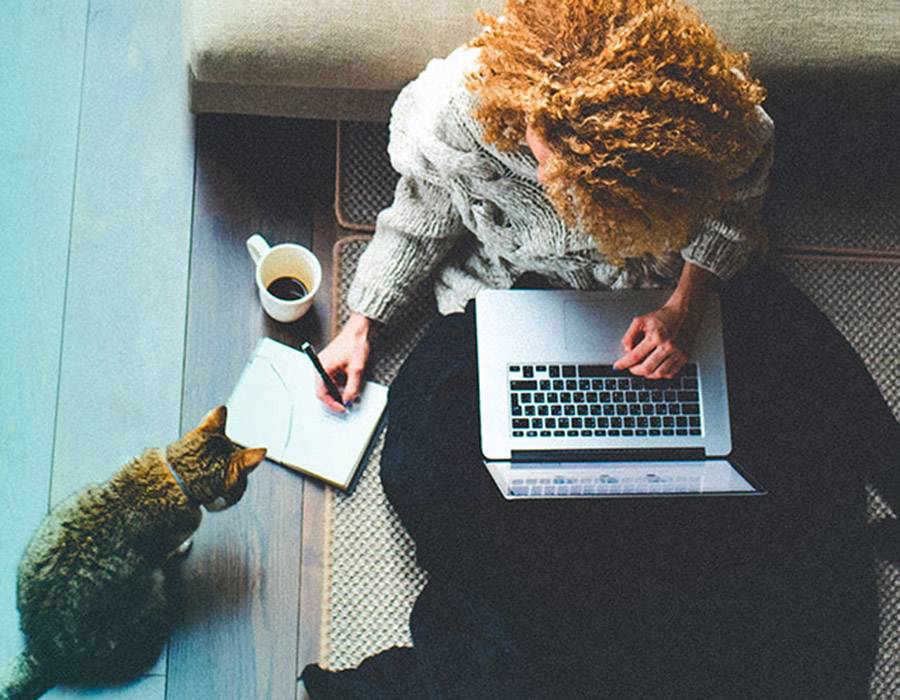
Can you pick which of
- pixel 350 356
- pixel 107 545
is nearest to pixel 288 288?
pixel 350 356

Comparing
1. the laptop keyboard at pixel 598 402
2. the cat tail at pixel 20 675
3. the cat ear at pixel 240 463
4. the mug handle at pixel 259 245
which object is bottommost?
the cat tail at pixel 20 675

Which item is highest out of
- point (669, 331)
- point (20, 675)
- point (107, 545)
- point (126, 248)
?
point (669, 331)

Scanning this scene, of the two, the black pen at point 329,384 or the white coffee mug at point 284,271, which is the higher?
the white coffee mug at point 284,271

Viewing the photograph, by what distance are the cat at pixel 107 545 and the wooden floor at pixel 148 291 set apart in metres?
0.20

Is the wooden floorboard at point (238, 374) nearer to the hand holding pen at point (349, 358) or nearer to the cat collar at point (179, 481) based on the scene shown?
the hand holding pen at point (349, 358)

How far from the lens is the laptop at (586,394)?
1.13 m

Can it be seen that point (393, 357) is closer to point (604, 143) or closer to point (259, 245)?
point (259, 245)

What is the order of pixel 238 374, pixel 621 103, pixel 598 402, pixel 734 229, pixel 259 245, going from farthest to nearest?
pixel 238 374 < pixel 259 245 < pixel 598 402 < pixel 734 229 < pixel 621 103

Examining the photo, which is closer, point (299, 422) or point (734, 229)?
point (734, 229)

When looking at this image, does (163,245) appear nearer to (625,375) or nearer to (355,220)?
(355,220)

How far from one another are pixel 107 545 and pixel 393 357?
1.84 feet

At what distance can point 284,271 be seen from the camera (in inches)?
51.9

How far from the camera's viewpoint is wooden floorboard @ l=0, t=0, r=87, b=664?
4.43 feet

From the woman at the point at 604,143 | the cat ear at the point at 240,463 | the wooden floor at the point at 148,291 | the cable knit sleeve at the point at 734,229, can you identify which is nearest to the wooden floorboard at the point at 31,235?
the wooden floor at the point at 148,291
